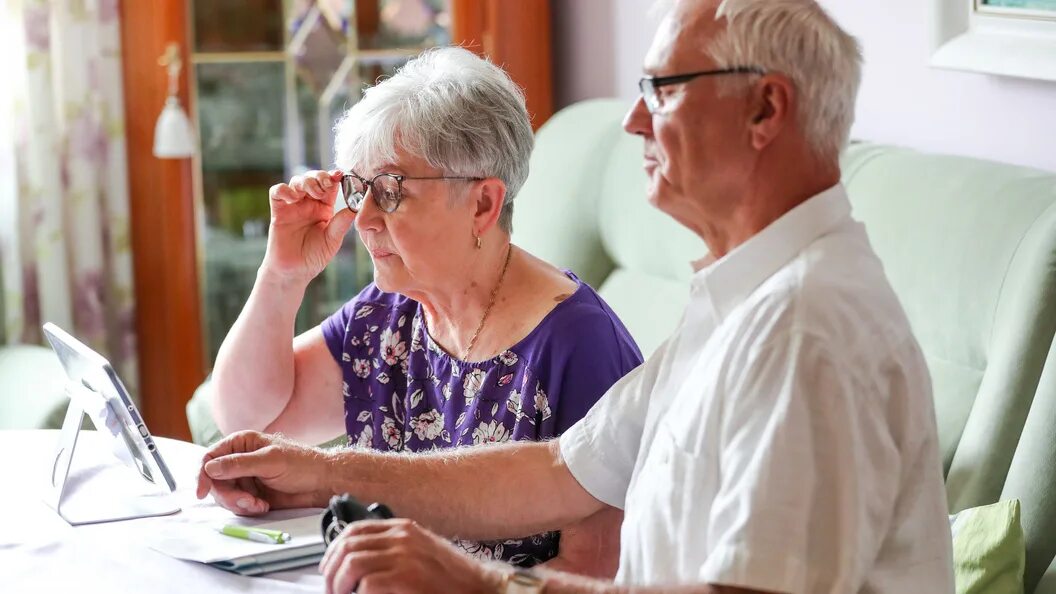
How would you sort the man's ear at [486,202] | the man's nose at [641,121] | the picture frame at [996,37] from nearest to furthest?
1. the man's nose at [641,121]
2. the man's ear at [486,202]
3. the picture frame at [996,37]

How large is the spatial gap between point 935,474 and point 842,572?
0.15m

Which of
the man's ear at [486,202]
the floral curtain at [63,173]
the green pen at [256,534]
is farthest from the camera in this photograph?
the floral curtain at [63,173]

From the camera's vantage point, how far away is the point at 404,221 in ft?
5.95

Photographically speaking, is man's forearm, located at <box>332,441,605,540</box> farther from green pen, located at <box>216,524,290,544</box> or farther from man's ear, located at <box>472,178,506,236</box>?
man's ear, located at <box>472,178,506,236</box>

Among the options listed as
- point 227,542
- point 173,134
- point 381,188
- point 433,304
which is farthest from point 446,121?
point 173,134

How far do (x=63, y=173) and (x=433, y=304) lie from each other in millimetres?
1901

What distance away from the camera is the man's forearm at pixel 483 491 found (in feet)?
4.85

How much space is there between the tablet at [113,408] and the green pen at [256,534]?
0.46ft

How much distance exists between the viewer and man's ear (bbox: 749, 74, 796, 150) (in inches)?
45.5

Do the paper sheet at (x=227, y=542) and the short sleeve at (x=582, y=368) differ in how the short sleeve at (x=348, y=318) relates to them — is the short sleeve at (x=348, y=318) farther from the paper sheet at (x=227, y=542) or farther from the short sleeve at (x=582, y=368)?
the paper sheet at (x=227, y=542)

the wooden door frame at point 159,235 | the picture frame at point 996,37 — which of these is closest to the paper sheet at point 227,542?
the picture frame at point 996,37

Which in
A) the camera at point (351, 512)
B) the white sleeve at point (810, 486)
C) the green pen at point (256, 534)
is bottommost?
the green pen at point (256, 534)

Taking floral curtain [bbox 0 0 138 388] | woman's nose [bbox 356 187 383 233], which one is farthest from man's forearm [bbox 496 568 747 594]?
floral curtain [bbox 0 0 138 388]

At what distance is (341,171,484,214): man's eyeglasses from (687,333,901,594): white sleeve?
34.0 inches
